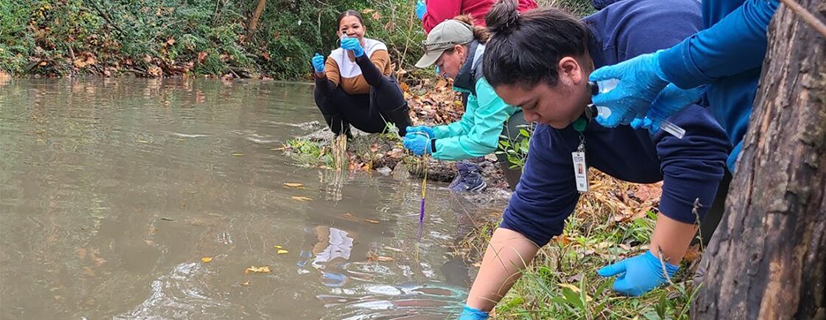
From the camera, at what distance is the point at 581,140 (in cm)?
222

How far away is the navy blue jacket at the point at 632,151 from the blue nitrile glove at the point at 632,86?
22 centimetres

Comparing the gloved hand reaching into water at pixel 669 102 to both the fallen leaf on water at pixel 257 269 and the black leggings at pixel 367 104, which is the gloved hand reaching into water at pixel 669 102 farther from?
the black leggings at pixel 367 104

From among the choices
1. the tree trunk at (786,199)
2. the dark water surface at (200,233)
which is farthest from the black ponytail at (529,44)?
the dark water surface at (200,233)

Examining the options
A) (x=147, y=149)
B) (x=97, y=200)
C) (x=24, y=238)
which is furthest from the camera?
(x=147, y=149)

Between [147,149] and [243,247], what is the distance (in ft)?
8.20

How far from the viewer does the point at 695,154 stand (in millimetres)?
2125

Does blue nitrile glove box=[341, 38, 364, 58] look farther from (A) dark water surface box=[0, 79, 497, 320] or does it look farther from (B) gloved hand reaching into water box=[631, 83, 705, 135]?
(B) gloved hand reaching into water box=[631, 83, 705, 135]

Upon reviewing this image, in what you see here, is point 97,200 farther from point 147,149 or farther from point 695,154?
point 695,154

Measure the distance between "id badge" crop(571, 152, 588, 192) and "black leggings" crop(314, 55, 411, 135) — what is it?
11.3 feet

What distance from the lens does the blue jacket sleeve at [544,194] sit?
2.29 m

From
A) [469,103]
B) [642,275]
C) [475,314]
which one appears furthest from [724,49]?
[469,103]

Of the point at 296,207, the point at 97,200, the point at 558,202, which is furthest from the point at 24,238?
the point at 558,202

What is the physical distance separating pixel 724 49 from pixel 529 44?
56 centimetres

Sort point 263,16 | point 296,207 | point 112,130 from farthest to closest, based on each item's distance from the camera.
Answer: point 263,16 → point 112,130 → point 296,207
